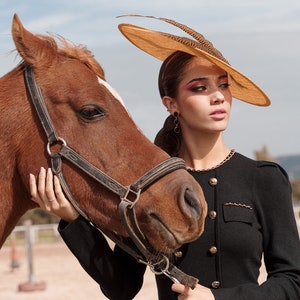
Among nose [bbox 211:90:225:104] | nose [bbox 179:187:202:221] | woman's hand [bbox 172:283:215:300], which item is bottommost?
woman's hand [bbox 172:283:215:300]

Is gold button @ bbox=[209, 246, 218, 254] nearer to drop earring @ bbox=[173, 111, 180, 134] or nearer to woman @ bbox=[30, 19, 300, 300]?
woman @ bbox=[30, 19, 300, 300]

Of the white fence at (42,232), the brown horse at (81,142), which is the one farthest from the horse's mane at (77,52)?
the white fence at (42,232)

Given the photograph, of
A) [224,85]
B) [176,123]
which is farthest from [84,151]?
[224,85]

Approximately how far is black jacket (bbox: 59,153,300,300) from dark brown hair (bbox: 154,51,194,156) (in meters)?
0.22

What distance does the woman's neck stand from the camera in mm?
2994

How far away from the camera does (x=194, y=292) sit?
2.59m

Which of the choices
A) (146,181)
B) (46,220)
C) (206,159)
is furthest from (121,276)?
(46,220)

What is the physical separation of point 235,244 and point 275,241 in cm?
16

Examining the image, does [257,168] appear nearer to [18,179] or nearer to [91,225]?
[91,225]

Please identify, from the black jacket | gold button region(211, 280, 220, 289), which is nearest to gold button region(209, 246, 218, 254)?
the black jacket

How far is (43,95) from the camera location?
3080 mm

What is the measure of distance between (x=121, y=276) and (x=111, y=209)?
28cm

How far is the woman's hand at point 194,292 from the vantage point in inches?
102

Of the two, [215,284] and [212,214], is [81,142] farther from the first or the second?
[215,284]
